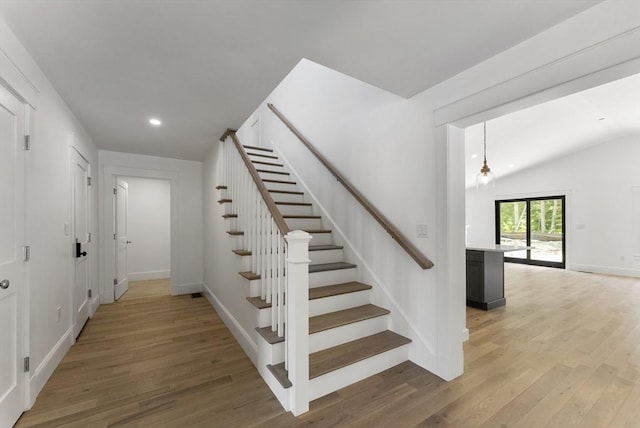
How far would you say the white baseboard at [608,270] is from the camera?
5902 mm

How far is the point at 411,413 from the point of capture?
1717mm

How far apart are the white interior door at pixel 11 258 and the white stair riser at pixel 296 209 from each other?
7.59ft

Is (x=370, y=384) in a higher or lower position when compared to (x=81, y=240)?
lower

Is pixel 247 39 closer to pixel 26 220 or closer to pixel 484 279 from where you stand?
pixel 26 220

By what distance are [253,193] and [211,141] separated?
1.82 m

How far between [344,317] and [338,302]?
19 centimetres

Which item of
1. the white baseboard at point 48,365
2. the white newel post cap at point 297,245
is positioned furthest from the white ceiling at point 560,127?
the white baseboard at point 48,365

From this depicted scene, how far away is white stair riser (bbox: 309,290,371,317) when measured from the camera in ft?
7.82

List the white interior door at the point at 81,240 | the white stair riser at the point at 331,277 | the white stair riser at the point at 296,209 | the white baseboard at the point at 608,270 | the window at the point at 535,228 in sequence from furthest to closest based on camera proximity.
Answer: the window at the point at 535,228
the white baseboard at the point at 608,270
the white stair riser at the point at 296,209
the white interior door at the point at 81,240
the white stair riser at the point at 331,277

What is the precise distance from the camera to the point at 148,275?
5.83 m

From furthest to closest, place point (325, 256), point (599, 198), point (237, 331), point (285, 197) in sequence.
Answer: point (599, 198)
point (285, 197)
point (325, 256)
point (237, 331)

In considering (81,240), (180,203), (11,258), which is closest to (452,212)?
(11,258)

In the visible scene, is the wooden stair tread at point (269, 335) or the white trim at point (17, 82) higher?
the white trim at point (17, 82)

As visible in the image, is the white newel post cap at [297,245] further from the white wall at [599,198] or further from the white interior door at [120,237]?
the white wall at [599,198]
